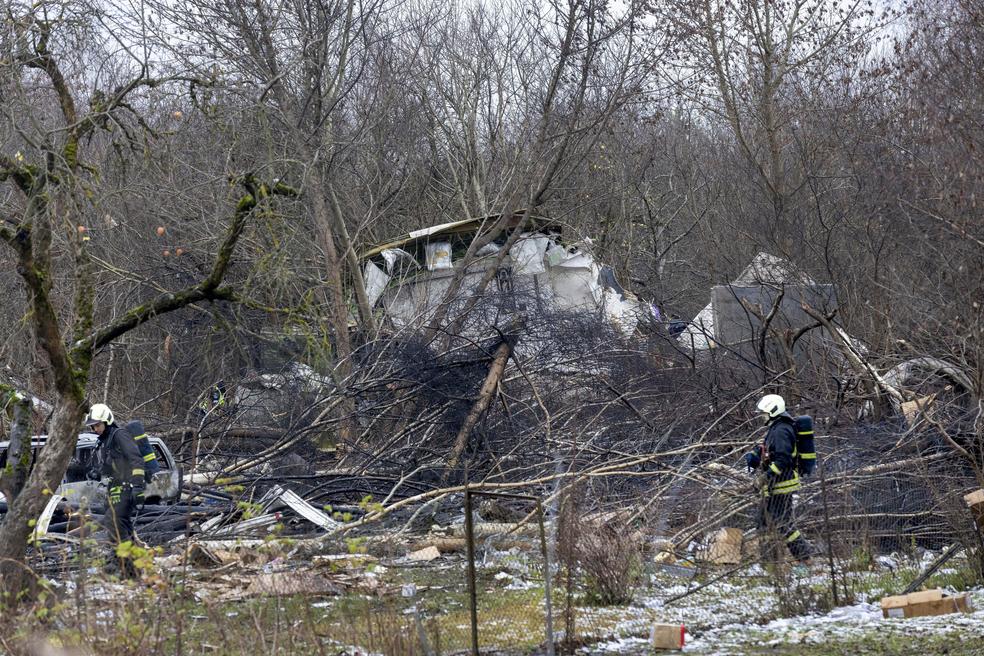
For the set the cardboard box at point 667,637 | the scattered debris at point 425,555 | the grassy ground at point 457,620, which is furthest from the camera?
the scattered debris at point 425,555

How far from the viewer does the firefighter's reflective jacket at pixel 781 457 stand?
941cm

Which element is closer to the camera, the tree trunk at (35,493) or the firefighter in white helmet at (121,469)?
the tree trunk at (35,493)

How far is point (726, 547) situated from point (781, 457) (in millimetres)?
992

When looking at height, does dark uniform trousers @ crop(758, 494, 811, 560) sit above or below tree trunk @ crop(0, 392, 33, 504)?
below

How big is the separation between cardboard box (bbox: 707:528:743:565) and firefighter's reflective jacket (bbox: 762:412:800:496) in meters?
0.49

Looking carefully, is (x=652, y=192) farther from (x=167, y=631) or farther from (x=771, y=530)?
(x=167, y=631)

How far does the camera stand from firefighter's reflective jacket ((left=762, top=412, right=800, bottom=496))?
9.41m

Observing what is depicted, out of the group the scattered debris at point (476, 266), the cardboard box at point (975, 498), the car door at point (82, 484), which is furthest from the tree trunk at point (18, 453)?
the scattered debris at point (476, 266)

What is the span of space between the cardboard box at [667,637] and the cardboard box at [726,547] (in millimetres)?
2519

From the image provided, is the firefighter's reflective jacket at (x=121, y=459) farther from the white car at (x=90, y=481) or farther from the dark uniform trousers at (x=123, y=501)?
the white car at (x=90, y=481)

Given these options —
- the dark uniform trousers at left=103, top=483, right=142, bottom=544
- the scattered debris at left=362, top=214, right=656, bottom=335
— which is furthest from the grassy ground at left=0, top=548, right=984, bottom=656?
the scattered debris at left=362, top=214, right=656, bottom=335

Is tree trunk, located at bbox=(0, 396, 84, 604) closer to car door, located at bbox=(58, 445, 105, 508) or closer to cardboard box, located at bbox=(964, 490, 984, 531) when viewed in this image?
car door, located at bbox=(58, 445, 105, 508)

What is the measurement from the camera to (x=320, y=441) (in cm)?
1344

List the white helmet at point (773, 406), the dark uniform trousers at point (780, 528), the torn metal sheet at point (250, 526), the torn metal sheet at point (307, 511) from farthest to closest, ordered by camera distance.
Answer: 1. the torn metal sheet at point (307, 511)
2. the torn metal sheet at point (250, 526)
3. the white helmet at point (773, 406)
4. the dark uniform trousers at point (780, 528)
